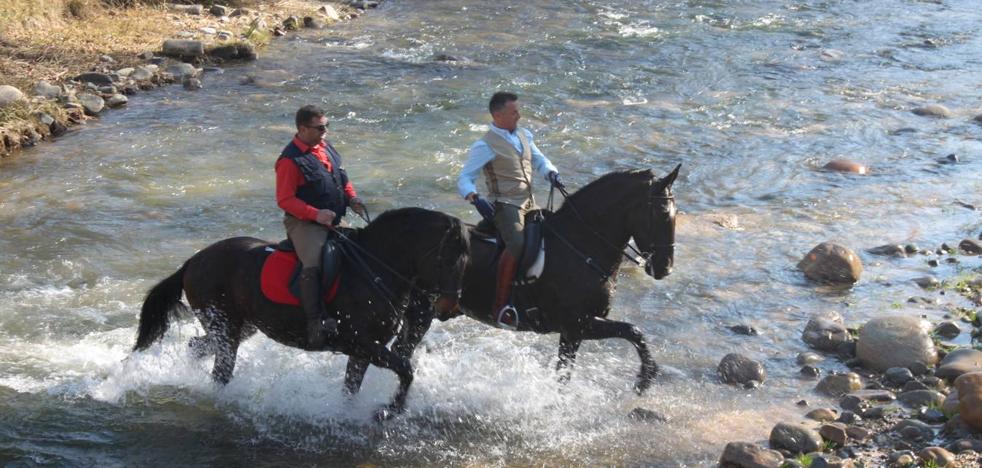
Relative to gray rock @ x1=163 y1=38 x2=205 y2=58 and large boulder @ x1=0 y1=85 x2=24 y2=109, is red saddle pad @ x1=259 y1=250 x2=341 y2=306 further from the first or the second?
gray rock @ x1=163 y1=38 x2=205 y2=58

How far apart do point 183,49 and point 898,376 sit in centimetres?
1667

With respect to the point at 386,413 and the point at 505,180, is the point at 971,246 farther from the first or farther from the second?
the point at 386,413

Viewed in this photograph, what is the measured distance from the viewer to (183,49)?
2138 centimetres

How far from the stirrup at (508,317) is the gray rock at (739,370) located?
2.15 meters

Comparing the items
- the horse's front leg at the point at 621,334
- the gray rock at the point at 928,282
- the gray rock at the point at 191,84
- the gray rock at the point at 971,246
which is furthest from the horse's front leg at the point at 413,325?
the gray rock at the point at 191,84

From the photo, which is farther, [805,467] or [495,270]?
[495,270]

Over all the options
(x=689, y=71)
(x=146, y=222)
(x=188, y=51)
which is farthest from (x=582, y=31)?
(x=146, y=222)

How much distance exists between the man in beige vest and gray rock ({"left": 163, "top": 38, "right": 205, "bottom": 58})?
563 inches

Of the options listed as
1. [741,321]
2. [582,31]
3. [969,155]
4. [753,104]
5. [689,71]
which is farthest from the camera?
[582,31]

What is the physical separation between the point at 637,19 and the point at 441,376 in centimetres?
1965

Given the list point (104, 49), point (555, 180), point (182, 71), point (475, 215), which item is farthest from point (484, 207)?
point (104, 49)

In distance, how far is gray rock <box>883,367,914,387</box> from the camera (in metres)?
9.26

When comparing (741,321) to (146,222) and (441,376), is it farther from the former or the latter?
(146,222)

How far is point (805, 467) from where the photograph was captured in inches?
297
